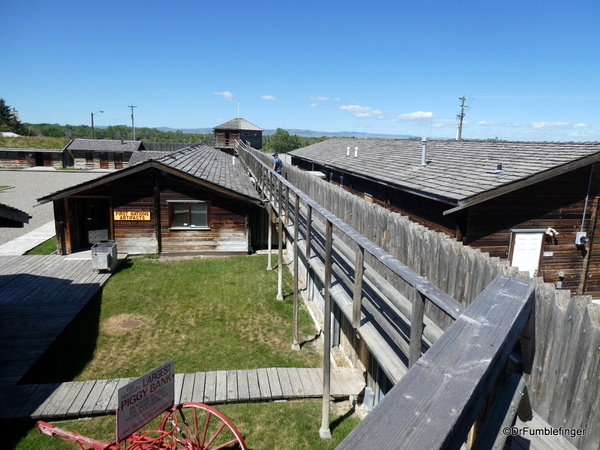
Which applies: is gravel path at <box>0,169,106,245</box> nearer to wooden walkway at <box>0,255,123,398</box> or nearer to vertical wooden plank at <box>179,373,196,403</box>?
wooden walkway at <box>0,255,123,398</box>

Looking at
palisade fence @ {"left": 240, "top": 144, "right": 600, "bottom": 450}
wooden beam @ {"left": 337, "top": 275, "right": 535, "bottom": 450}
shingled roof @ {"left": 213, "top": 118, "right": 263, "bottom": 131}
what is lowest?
palisade fence @ {"left": 240, "top": 144, "right": 600, "bottom": 450}

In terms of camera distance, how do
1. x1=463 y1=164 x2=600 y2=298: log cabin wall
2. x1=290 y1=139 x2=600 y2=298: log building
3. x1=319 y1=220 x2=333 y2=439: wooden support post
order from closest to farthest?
x1=319 y1=220 x2=333 y2=439: wooden support post < x1=290 y1=139 x2=600 y2=298: log building < x1=463 y1=164 x2=600 y2=298: log cabin wall

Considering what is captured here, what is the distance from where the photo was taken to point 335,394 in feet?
23.3

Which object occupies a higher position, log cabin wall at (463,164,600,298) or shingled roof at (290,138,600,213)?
shingled roof at (290,138,600,213)

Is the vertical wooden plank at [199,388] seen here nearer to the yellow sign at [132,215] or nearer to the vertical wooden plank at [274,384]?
the vertical wooden plank at [274,384]

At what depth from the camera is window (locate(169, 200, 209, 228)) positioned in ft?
55.3

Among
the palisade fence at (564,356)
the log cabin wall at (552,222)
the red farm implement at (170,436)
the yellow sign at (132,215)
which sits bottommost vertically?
the red farm implement at (170,436)

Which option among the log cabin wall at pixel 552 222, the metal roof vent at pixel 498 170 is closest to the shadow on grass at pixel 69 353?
the log cabin wall at pixel 552 222

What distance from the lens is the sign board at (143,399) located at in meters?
4.36

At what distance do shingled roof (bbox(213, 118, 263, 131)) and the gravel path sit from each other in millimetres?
19624

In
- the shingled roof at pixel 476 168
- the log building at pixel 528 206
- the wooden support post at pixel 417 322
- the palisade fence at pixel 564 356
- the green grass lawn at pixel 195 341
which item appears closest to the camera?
the palisade fence at pixel 564 356

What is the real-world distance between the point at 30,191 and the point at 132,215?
22.7 meters

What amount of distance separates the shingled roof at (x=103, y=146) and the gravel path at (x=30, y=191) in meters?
5.33

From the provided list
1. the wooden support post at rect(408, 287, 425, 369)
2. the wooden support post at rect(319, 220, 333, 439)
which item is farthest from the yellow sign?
the wooden support post at rect(408, 287, 425, 369)
